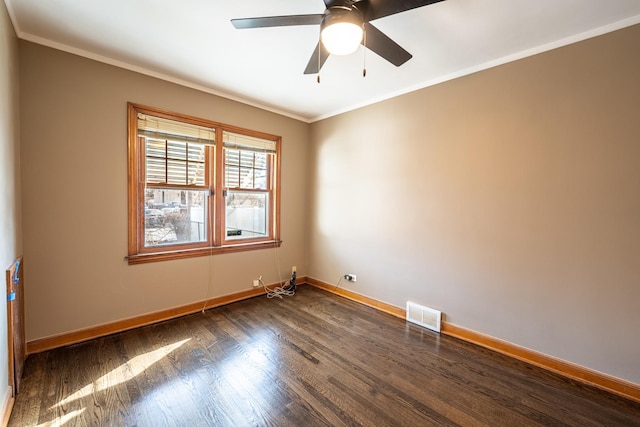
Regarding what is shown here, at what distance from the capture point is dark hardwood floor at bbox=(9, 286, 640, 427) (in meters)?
1.67

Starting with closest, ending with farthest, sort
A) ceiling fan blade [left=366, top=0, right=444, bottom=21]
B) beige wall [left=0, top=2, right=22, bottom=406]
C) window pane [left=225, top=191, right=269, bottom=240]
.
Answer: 1. ceiling fan blade [left=366, top=0, right=444, bottom=21]
2. beige wall [left=0, top=2, right=22, bottom=406]
3. window pane [left=225, top=191, right=269, bottom=240]

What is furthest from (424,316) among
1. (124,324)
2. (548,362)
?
(124,324)

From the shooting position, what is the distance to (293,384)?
6.39ft

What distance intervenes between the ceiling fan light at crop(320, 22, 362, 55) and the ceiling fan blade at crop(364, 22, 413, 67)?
16cm

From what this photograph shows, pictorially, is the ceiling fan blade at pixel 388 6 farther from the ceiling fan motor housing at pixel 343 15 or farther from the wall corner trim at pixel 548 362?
the wall corner trim at pixel 548 362

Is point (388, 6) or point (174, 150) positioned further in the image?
point (174, 150)

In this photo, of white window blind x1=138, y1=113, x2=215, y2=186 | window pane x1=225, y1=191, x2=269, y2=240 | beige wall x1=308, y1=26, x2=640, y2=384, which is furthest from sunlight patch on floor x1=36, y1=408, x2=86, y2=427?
beige wall x1=308, y1=26, x2=640, y2=384

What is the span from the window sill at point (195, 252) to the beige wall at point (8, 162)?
2.73 feet

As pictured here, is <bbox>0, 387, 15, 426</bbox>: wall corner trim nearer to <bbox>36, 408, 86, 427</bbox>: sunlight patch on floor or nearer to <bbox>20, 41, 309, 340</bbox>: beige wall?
<bbox>36, 408, 86, 427</bbox>: sunlight patch on floor

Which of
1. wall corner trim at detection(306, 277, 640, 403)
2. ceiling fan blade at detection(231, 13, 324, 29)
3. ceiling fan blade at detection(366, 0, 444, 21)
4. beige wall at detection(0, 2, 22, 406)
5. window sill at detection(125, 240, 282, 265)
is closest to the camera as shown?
ceiling fan blade at detection(366, 0, 444, 21)

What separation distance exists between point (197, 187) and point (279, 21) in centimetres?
215

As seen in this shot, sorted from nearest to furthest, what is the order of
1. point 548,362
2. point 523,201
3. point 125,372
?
point 125,372 → point 548,362 → point 523,201

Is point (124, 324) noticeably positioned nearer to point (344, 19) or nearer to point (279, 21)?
point (279, 21)

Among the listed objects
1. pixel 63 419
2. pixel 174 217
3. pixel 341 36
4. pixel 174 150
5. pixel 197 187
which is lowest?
pixel 63 419
